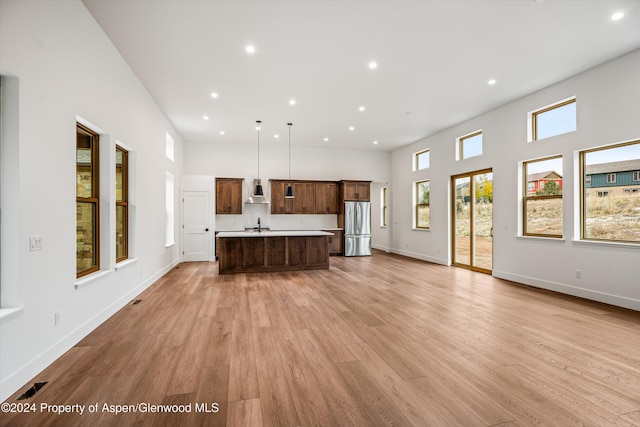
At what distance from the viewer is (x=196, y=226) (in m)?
8.26

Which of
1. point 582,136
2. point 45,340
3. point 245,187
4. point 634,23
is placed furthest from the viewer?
point 245,187

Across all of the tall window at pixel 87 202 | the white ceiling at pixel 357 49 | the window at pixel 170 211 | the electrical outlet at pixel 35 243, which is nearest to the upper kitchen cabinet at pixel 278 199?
the window at pixel 170 211

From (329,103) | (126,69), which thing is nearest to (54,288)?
(126,69)

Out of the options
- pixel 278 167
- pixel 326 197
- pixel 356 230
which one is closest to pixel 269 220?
pixel 278 167

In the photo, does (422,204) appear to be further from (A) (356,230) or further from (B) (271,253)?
(B) (271,253)

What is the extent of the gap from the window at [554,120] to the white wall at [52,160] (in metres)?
6.71

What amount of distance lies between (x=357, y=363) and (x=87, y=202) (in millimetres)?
3384

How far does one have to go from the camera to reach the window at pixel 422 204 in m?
8.73

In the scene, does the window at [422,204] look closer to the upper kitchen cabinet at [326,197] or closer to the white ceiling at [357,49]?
the upper kitchen cabinet at [326,197]

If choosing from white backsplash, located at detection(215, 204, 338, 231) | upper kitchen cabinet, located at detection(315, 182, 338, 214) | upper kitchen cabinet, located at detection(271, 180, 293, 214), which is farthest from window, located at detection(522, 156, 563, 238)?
upper kitchen cabinet, located at detection(271, 180, 293, 214)

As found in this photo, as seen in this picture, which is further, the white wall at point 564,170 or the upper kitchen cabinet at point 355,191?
the upper kitchen cabinet at point 355,191

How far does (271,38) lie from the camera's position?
3740mm

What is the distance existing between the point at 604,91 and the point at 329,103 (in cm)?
425

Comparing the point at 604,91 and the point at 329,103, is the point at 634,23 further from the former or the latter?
the point at 329,103
